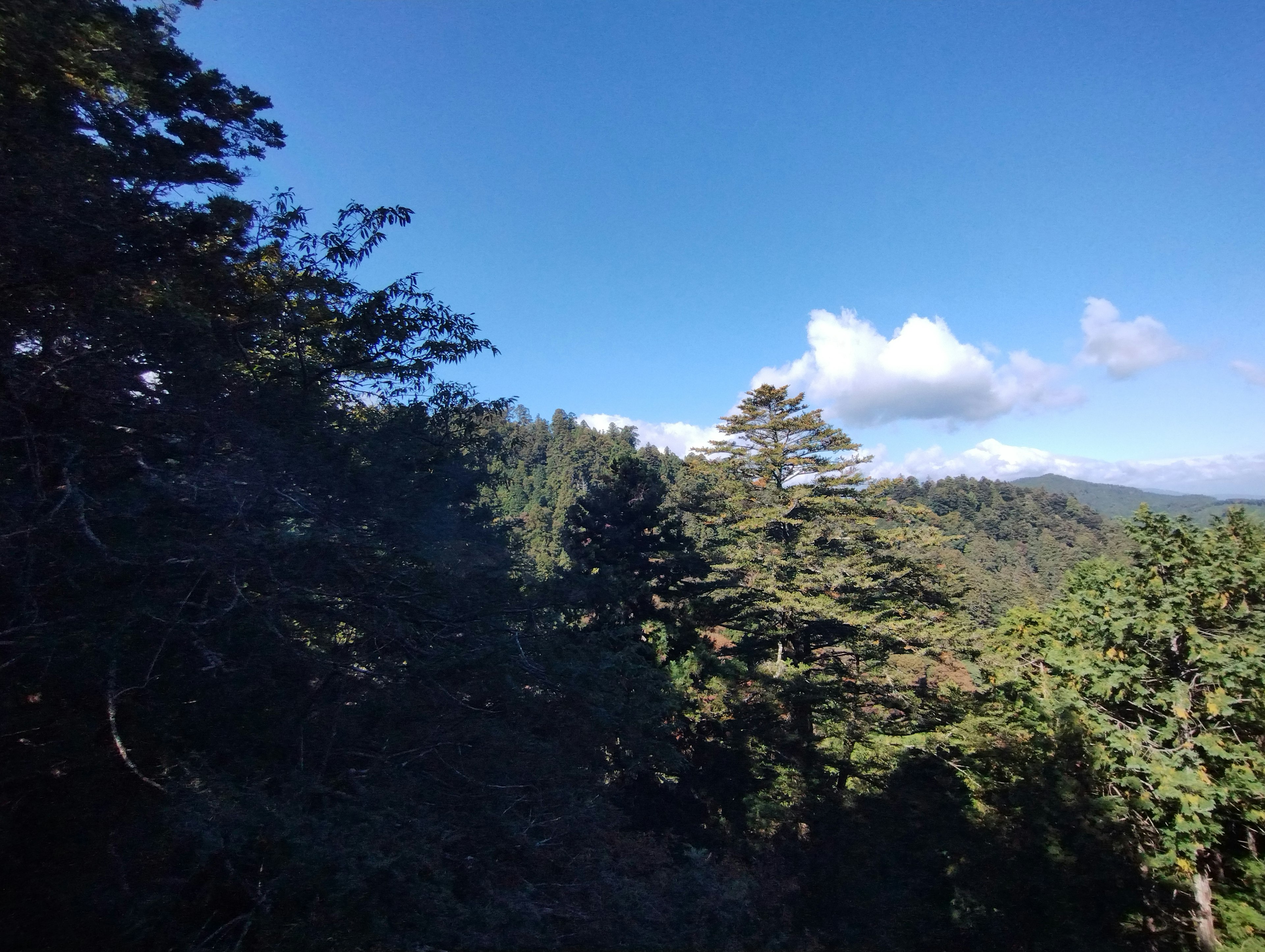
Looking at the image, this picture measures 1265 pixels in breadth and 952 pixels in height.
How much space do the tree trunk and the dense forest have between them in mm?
70

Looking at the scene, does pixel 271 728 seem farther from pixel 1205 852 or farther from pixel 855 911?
pixel 1205 852

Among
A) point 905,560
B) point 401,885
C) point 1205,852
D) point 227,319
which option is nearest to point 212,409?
point 227,319

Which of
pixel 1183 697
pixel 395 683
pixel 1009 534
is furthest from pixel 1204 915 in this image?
pixel 1009 534

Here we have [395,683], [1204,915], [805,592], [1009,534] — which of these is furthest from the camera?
[1009,534]

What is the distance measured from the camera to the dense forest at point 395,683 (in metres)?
4.26

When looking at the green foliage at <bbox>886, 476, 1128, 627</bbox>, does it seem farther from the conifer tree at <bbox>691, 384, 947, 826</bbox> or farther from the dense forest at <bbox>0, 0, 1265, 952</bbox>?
the dense forest at <bbox>0, 0, 1265, 952</bbox>

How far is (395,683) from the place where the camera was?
6.56m

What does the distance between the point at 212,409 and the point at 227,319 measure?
199 centimetres

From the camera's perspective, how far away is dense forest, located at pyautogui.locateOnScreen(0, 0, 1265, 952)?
426 centimetres

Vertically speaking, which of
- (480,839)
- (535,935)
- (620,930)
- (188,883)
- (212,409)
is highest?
(212,409)

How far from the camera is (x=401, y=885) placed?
4.75 m

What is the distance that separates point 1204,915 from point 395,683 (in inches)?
547

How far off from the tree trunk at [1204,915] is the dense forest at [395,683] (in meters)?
0.07

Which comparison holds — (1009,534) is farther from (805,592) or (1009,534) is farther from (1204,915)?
(1204,915)
